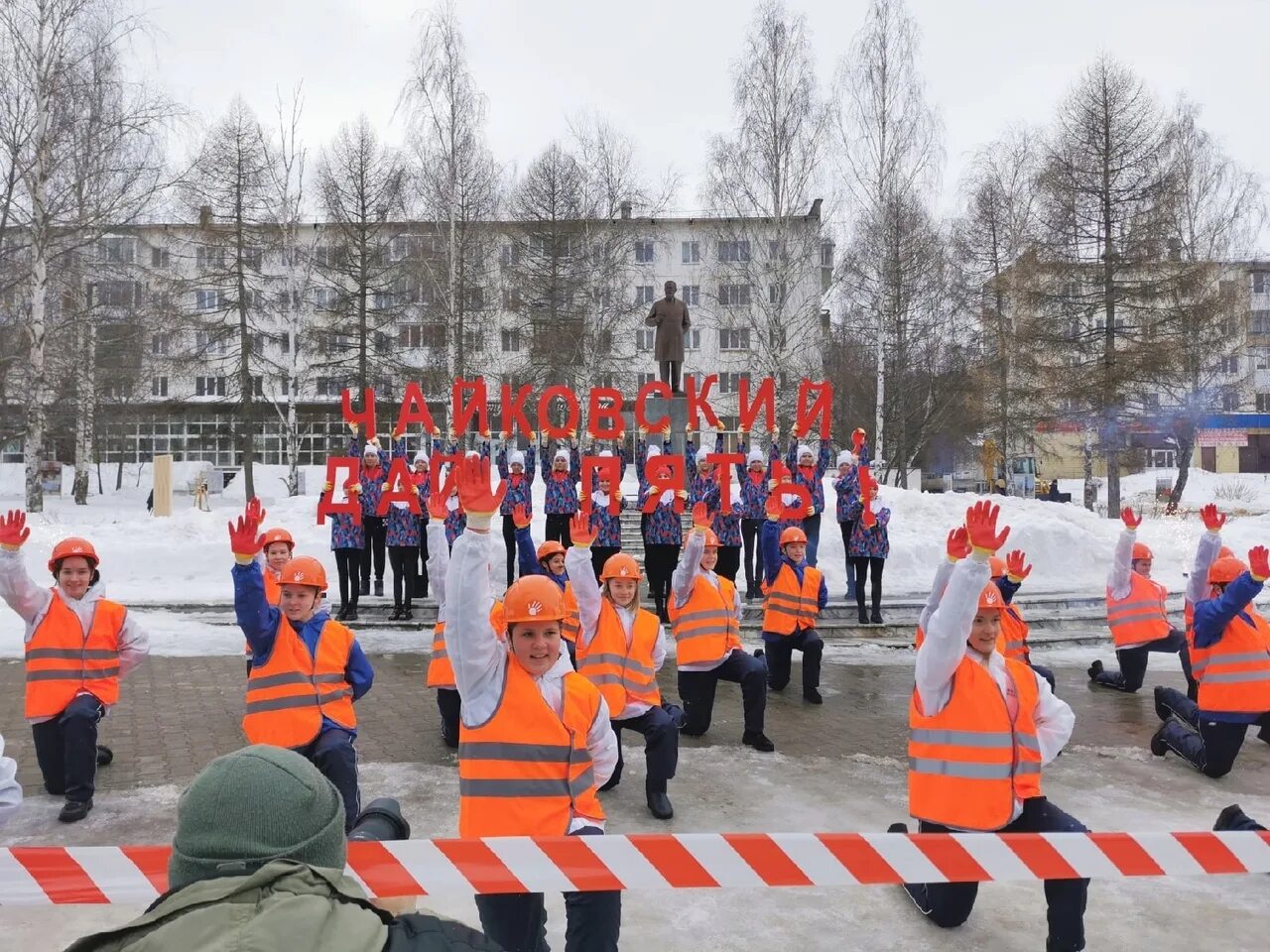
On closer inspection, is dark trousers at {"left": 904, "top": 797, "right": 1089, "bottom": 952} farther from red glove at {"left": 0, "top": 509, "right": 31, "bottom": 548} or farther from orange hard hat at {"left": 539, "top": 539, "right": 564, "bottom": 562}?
red glove at {"left": 0, "top": 509, "right": 31, "bottom": 548}

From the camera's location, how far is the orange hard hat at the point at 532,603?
3.52 meters

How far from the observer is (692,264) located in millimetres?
45469

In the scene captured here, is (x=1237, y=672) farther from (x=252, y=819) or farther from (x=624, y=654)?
(x=252, y=819)

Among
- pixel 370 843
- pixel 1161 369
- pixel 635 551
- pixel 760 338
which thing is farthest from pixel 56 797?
pixel 1161 369

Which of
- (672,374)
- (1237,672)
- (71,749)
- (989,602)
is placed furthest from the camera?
(672,374)

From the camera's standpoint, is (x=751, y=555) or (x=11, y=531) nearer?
(x=11, y=531)

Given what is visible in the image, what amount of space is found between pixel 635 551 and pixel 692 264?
31.8 m

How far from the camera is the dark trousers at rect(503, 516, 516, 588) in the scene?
526 inches

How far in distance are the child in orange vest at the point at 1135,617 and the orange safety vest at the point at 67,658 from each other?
8271 mm

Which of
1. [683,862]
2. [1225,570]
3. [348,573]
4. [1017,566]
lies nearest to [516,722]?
[683,862]

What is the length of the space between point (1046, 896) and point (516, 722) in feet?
7.74

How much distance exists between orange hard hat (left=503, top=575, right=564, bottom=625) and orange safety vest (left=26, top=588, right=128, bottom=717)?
3.68 m

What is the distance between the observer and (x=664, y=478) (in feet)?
38.8

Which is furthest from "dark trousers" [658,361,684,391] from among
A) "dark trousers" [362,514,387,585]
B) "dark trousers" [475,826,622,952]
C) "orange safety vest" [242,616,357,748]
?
"dark trousers" [475,826,622,952]
